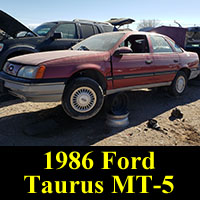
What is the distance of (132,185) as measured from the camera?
214 centimetres

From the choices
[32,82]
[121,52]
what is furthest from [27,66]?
[121,52]

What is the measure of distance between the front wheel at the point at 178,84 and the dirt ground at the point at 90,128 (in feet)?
1.70

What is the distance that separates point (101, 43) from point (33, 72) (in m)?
1.61

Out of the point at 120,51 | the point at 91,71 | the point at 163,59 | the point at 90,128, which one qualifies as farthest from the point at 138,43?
the point at 90,128

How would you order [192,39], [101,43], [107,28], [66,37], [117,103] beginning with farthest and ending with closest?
1. [192,39]
2. [107,28]
3. [66,37]
4. [101,43]
5. [117,103]

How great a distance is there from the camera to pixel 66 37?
568 cm

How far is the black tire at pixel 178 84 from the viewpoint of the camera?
195 inches

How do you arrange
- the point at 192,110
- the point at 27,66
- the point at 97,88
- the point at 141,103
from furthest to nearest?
the point at 141,103 → the point at 192,110 → the point at 97,88 → the point at 27,66

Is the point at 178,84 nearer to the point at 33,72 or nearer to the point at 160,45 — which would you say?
the point at 160,45

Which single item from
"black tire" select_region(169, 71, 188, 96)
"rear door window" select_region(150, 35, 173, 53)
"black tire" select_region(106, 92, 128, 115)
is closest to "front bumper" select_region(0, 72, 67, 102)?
"black tire" select_region(106, 92, 128, 115)

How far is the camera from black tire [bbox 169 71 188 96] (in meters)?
4.97

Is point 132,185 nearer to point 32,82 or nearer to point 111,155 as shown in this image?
point 111,155

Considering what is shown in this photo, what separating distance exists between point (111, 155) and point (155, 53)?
2.70 m

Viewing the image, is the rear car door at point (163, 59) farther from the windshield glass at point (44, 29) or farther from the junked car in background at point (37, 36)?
the windshield glass at point (44, 29)
